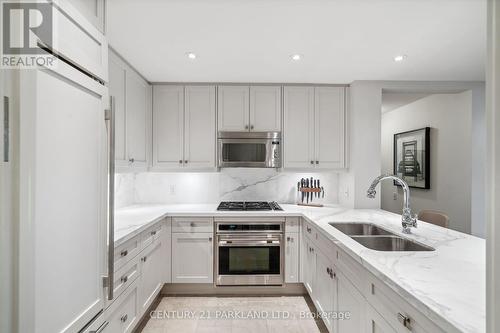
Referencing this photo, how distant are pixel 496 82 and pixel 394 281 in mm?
805

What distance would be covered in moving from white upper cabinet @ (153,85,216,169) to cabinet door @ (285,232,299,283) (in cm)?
122

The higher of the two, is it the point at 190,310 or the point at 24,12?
the point at 24,12

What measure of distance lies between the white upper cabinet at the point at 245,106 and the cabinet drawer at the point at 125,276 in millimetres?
1722

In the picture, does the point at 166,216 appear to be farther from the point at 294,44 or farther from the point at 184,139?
the point at 294,44

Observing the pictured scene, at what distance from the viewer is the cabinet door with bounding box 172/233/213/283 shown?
8.99 feet

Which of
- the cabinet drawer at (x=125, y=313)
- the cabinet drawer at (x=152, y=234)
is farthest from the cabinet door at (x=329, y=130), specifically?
the cabinet drawer at (x=125, y=313)

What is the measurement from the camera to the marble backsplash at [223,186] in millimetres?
3359

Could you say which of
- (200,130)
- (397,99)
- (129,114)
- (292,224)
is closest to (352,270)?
(292,224)

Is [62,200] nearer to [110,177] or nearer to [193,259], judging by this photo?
[110,177]

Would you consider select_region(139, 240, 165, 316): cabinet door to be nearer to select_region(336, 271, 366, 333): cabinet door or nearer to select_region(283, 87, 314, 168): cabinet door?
select_region(336, 271, 366, 333): cabinet door

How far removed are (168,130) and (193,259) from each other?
151cm

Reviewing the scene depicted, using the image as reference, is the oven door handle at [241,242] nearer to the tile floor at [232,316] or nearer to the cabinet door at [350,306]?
the tile floor at [232,316]

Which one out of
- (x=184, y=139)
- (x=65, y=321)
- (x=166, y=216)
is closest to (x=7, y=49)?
(x=65, y=321)

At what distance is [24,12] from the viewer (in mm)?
774
